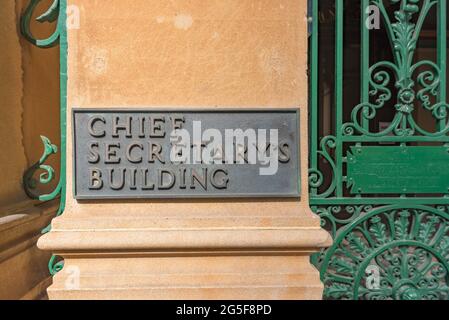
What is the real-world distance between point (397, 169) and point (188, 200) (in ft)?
5.45

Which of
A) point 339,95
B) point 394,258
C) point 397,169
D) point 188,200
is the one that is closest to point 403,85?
point 339,95

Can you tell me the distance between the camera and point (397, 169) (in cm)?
309

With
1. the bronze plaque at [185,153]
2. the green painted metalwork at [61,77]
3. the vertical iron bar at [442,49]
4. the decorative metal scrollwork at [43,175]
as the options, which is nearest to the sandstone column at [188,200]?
the bronze plaque at [185,153]

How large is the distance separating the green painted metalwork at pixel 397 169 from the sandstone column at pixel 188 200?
63 centimetres

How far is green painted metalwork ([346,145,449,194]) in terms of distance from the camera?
3084mm

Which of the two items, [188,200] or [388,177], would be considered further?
[388,177]

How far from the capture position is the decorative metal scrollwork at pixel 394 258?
3109 millimetres

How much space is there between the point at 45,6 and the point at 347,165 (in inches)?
137

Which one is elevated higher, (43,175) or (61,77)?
(61,77)

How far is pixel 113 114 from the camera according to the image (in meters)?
2.75

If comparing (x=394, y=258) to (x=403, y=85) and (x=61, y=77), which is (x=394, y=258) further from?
(x=61, y=77)

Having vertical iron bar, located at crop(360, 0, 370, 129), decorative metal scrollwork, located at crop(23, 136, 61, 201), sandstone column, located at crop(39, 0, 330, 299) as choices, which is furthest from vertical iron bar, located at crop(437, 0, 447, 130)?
decorative metal scrollwork, located at crop(23, 136, 61, 201)

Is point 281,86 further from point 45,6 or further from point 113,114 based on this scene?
point 45,6

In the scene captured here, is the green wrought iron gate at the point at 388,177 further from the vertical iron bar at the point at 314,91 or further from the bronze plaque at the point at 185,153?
the bronze plaque at the point at 185,153
